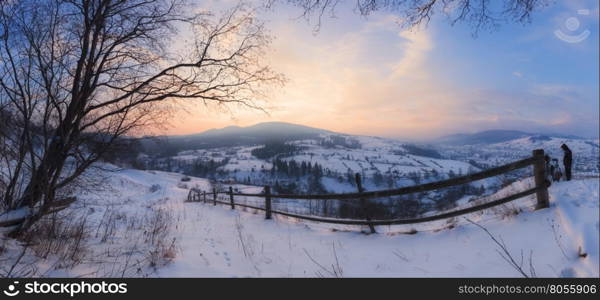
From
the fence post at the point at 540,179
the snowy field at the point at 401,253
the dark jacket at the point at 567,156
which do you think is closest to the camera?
the snowy field at the point at 401,253

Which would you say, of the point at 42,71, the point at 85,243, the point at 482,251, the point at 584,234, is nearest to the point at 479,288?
the point at 482,251

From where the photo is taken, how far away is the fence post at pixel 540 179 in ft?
12.3

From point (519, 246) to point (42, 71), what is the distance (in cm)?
704

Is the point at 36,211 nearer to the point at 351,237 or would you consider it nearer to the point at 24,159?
the point at 24,159

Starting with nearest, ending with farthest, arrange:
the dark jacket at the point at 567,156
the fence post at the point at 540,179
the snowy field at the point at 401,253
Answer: the snowy field at the point at 401,253, the fence post at the point at 540,179, the dark jacket at the point at 567,156

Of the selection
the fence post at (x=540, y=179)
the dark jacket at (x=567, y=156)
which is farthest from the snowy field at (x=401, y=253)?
the dark jacket at (x=567, y=156)

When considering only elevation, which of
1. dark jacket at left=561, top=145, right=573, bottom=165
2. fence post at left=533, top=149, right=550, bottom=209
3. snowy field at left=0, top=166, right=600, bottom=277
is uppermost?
dark jacket at left=561, top=145, right=573, bottom=165

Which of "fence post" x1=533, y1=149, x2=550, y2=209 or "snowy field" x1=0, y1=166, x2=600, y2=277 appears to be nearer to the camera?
"snowy field" x1=0, y1=166, x2=600, y2=277

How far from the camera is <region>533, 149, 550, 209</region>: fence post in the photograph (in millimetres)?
3758

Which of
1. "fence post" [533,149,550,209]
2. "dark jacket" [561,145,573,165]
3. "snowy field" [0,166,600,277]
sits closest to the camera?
"snowy field" [0,166,600,277]

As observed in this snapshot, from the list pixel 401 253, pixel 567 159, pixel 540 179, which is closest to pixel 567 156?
pixel 567 159

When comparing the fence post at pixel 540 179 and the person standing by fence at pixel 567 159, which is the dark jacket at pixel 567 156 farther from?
the fence post at pixel 540 179

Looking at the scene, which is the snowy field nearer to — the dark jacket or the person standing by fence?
the person standing by fence

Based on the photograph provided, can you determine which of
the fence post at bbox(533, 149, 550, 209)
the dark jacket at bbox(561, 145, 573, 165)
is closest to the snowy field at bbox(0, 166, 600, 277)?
the fence post at bbox(533, 149, 550, 209)
